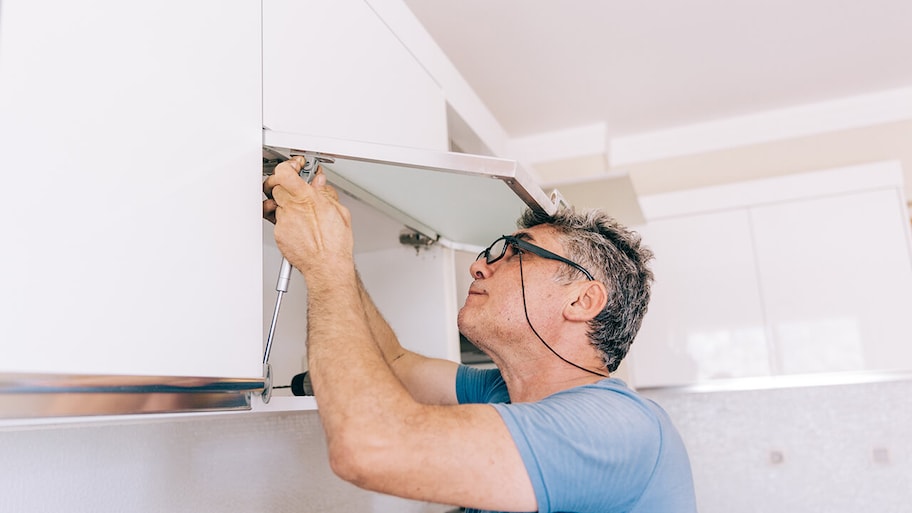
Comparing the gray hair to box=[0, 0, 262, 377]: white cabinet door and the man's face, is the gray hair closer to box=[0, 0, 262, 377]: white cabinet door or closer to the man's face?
the man's face

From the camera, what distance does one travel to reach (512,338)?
1.11 m

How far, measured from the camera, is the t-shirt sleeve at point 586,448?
80 centimetres

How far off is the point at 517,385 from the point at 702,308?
1.78 meters

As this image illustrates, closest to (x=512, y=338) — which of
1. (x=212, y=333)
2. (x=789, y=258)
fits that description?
(x=212, y=333)

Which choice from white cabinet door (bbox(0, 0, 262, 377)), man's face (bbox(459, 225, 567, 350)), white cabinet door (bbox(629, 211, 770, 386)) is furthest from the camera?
white cabinet door (bbox(629, 211, 770, 386))

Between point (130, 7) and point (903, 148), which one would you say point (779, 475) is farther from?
point (130, 7)

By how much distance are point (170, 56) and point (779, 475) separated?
279 centimetres

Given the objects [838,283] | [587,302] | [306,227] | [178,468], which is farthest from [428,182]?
[838,283]

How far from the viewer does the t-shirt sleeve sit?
0.80m

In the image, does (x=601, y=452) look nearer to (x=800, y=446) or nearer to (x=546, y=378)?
(x=546, y=378)

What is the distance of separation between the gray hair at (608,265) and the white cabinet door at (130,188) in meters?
0.51


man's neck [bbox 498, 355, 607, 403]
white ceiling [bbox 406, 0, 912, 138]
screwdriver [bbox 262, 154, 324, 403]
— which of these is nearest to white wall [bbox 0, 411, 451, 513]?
screwdriver [bbox 262, 154, 324, 403]

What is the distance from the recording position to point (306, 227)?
0.88m

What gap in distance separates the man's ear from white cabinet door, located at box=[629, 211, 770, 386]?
1.70 meters
